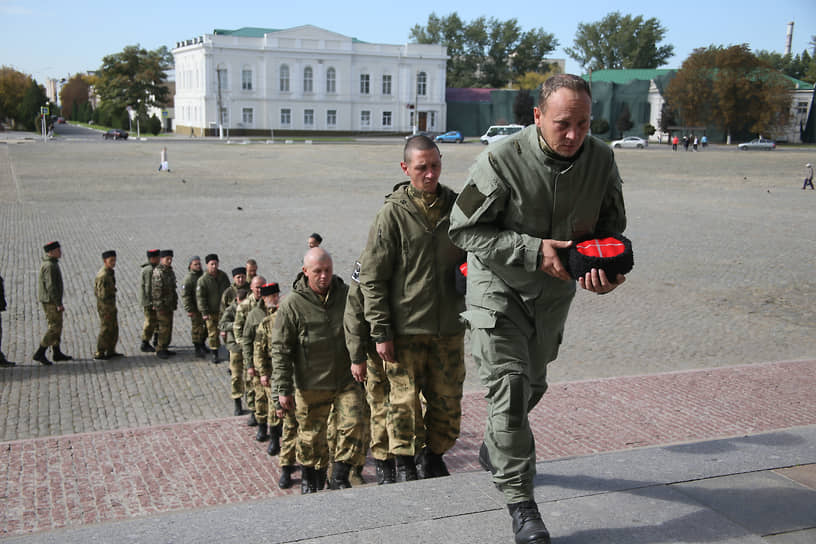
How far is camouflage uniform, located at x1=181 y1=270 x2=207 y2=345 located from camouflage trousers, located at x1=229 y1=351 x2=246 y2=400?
2.43m

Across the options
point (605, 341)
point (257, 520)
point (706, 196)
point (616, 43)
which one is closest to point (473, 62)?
point (616, 43)

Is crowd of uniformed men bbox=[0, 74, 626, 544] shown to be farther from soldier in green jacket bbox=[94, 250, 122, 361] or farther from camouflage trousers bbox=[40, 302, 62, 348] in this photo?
camouflage trousers bbox=[40, 302, 62, 348]

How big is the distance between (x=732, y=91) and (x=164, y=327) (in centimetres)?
7019

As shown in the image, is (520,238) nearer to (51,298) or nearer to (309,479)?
(309,479)

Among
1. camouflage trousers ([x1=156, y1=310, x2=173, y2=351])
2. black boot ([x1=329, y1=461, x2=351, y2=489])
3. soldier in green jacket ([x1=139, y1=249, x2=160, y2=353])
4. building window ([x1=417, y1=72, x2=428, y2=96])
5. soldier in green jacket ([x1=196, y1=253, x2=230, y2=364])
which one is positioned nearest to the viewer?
black boot ([x1=329, y1=461, x2=351, y2=489])

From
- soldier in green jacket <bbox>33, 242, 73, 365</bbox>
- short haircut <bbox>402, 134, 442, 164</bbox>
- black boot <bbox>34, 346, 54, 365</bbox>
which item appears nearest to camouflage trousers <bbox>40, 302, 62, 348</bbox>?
soldier in green jacket <bbox>33, 242, 73, 365</bbox>

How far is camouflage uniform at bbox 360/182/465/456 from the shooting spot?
424cm

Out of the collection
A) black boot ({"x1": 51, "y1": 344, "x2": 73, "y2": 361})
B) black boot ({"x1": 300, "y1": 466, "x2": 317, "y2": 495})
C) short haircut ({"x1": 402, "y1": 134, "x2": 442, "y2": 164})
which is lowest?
black boot ({"x1": 51, "y1": 344, "x2": 73, "y2": 361})

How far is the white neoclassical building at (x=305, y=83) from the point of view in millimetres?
79375

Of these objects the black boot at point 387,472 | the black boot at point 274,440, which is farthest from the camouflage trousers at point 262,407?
the black boot at point 387,472

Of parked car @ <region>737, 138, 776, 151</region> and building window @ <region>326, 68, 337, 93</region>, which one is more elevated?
building window @ <region>326, 68, 337, 93</region>

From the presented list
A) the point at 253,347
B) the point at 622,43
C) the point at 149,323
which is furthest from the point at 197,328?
the point at 622,43

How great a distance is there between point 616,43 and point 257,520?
11904 centimetres

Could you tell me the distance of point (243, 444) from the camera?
6.72m
